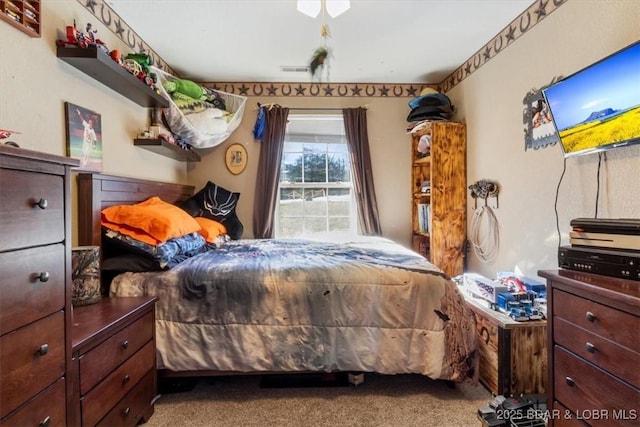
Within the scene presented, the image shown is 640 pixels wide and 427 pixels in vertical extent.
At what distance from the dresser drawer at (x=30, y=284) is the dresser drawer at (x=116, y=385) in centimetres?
48

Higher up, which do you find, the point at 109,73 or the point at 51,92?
the point at 109,73

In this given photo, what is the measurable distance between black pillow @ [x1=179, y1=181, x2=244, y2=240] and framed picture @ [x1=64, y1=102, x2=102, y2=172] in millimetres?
1117

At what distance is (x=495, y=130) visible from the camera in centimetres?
264

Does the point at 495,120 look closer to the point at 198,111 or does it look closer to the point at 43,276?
the point at 198,111

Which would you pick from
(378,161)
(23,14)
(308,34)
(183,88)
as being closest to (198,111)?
(183,88)

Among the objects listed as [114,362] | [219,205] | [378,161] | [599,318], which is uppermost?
[378,161]

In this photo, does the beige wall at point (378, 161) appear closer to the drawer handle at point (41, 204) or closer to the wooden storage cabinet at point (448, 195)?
the wooden storage cabinet at point (448, 195)

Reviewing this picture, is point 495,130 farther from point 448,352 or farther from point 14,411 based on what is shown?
point 14,411

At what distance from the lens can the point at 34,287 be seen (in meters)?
0.93

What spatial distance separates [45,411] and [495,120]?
124 inches

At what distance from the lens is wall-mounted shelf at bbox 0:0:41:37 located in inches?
54.1

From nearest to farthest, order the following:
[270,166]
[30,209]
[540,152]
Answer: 1. [30,209]
2. [540,152]
3. [270,166]

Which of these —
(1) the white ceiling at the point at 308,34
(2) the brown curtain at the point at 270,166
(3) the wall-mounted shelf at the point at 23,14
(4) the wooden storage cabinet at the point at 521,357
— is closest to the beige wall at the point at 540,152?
(1) the white ceiling at the point at 308,34

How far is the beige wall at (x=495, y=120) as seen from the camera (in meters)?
1.52
